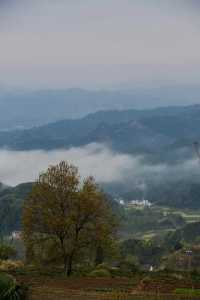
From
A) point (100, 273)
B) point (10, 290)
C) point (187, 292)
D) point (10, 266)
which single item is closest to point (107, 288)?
point (187, 292)

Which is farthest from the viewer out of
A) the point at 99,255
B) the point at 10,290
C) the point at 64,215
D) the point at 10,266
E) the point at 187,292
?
the point at 99,255

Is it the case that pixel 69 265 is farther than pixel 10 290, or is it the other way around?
pixel 69 265

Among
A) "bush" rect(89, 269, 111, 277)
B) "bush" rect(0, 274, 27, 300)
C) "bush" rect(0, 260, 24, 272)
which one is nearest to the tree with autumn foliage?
"bush" rect(0, 260, 24, 272)

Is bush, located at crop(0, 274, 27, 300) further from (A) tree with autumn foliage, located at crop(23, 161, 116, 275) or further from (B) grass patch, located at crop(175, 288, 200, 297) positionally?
(A) tree with autumn foliage, located at crop(23, 161, 116, 275)

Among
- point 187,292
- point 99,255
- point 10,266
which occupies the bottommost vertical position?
point 187,292

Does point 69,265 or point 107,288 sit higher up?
point 69,265

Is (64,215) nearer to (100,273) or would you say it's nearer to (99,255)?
(100,273)

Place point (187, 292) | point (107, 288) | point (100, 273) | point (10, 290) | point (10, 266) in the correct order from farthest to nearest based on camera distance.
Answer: point (10, 266)
point (100, 273)
point (107, 288)
point (187, 292)
point (10, 290)

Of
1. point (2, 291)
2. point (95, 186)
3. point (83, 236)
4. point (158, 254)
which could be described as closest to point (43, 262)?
point (83, 236)
